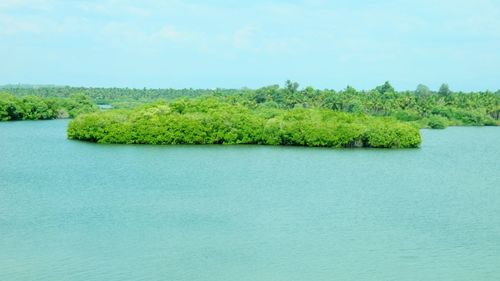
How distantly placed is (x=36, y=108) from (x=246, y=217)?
2303 inches

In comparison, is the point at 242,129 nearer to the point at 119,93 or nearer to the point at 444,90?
the point at 444,90

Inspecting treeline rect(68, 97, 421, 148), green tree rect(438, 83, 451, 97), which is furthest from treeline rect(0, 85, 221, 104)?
treeline rect(68, 97, 421, 148)

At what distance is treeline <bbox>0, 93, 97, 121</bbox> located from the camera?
7463 centimetres

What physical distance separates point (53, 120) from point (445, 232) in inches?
2468

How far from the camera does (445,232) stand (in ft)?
73.9

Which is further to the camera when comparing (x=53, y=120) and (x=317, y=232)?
(x=53, y=120)

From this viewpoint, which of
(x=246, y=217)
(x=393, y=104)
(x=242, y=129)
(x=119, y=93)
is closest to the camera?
(x=246, y=217)

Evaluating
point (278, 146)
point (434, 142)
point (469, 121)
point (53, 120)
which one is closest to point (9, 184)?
point (278, 146)

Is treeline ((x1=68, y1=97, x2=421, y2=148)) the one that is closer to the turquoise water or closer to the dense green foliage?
the turquoise water

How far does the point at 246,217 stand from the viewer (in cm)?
2408

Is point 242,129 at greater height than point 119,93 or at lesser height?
lesser

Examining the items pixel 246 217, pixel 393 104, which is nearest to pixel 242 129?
pixel 246 217

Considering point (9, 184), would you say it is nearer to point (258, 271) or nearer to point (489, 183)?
point (258, 271)

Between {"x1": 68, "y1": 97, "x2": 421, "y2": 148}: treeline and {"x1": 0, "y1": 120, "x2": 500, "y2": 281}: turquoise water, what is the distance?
5.13 m
